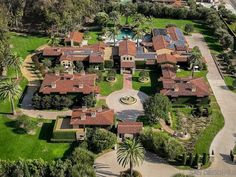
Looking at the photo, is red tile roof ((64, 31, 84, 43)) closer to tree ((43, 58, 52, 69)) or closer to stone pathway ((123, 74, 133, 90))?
tree ((43, 58, 52, 69))

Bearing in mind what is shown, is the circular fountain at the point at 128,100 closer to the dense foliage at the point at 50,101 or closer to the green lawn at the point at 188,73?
the dense foliage at the point at 50,101

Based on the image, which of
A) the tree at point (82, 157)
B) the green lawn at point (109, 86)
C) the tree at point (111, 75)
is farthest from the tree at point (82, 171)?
the tree at point (111, 75)

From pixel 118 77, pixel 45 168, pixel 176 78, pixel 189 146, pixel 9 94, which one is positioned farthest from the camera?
pixel 118 77

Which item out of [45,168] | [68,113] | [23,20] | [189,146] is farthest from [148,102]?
[23,20]

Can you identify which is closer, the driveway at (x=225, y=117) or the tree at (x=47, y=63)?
the driveway at (x=225, y=117)

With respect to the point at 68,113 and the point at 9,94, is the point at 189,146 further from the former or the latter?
the point at 9,94

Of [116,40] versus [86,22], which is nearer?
[116,40]

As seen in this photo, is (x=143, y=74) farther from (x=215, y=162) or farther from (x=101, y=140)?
(x=215, y=162)
